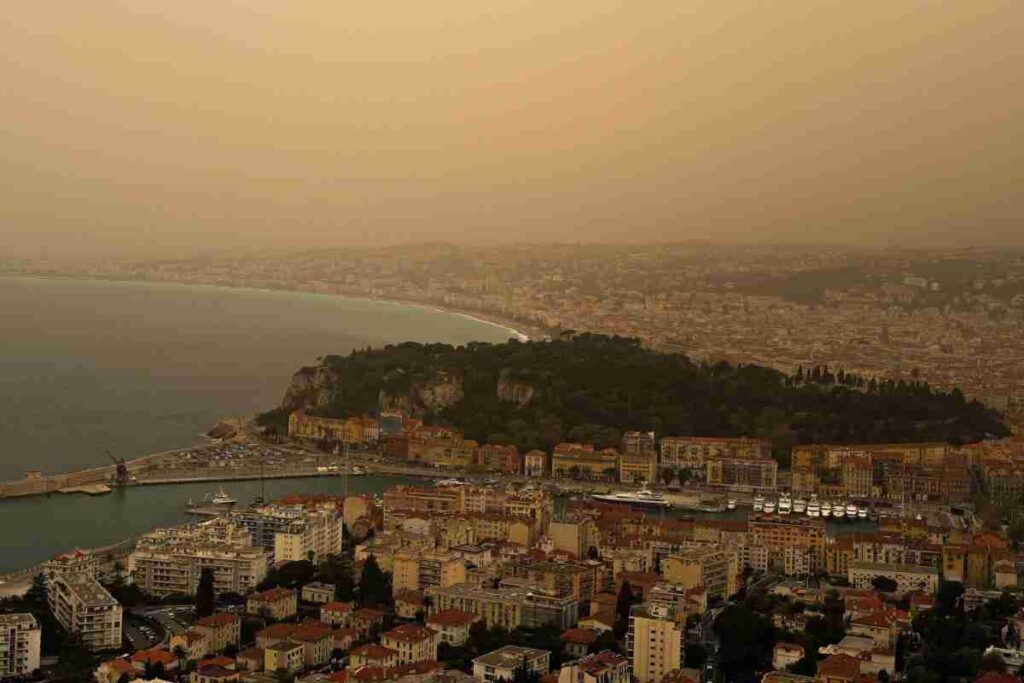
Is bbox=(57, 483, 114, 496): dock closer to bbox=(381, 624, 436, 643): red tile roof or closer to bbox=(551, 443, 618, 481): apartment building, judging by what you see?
bbox=(551, 443, 618, 481): apartment building

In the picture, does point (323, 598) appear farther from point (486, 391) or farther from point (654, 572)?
point (486, 391)

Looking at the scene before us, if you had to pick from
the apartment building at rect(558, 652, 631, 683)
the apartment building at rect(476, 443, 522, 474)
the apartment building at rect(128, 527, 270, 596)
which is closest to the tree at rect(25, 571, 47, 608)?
the apartment building at rect(128, 527, 270, 596)

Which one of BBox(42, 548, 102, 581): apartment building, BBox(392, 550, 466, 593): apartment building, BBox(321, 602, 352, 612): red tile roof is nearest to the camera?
BBox(321, 602, 352, 612): red tile roof

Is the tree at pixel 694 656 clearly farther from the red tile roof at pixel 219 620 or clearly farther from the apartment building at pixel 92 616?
the apartment building at pixel 92 616

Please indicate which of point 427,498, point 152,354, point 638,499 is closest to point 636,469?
point 638,499

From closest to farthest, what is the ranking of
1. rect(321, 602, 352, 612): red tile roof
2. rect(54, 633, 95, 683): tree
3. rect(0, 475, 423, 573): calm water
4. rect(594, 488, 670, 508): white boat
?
rect(54, 633, 95, 683): tree < rect(321, 602, 352, 612): red tile roof < rect(0, 475, 423, 573): calm water < rect(594, 488, 670, 508): white boat

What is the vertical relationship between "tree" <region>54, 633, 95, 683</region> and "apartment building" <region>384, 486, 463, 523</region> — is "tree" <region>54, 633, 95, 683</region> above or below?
below

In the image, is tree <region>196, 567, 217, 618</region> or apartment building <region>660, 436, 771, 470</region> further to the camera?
apartment building <region>660, 436, 771, 470</region>

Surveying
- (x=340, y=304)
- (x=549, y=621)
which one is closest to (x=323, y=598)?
(x=549, y=621)
